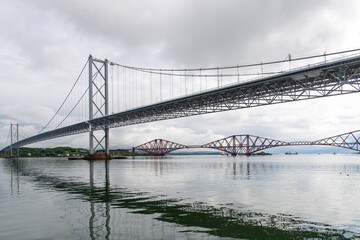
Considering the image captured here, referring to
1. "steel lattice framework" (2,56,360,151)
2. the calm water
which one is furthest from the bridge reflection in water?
"steel lattice framework" (2,56,360,151)

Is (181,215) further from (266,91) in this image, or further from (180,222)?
(266,91)

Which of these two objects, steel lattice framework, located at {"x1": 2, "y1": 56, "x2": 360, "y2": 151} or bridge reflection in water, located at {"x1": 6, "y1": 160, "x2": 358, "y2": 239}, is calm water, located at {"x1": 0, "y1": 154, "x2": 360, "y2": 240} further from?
steel lattice framework, located at {"x1": 2, "y1": 56, "x2": 360, "y2": 151}

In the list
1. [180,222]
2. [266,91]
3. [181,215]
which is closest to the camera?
[180,222]

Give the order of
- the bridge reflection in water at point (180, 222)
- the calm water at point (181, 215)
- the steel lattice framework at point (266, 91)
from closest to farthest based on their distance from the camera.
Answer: the bridge reflection in water at point (180, 222)
the calm water at point (181, 215)
the steel lattice framework at point (266, 91)

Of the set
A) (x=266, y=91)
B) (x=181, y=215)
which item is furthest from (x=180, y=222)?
(x=266, y=91)

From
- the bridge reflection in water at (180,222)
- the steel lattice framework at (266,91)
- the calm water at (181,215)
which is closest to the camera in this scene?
the bridge reflection in water at (180,222)

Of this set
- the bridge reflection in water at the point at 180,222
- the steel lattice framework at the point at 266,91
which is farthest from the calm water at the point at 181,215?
the steel lattice framework at the point at 266,91

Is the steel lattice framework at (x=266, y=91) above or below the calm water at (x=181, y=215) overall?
above

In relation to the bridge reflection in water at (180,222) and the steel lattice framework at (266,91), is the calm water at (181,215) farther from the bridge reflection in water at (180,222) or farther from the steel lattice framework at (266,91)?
the steel lattice framework at (266,91)

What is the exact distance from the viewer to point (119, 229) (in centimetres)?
759

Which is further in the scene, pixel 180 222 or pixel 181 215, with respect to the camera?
pixel 181 215

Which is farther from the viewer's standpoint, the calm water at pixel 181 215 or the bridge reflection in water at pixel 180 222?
the calm water at pixel 181 215

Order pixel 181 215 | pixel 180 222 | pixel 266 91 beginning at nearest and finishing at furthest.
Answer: pixel 180 222 → pixel 181 215 → pixel 266 91

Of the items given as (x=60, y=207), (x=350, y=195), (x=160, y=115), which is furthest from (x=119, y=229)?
(x=160, y=115)
